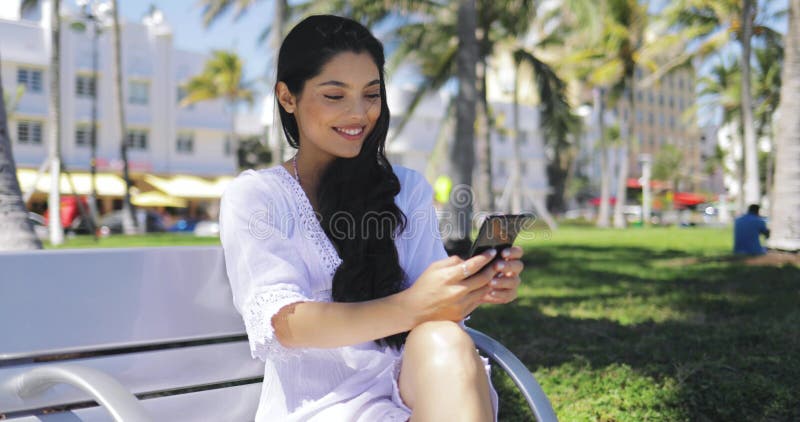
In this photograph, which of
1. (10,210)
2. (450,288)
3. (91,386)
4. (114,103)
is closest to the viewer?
(91,386)

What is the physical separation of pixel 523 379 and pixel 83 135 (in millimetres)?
36774

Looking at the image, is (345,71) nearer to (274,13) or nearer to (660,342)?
(660,342)

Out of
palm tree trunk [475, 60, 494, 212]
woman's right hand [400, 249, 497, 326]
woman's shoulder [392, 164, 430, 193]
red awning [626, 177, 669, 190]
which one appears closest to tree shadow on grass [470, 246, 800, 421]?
woman's shoulder [392, 164, 430, 193]

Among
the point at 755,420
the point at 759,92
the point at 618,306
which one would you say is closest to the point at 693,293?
the point at 618,306

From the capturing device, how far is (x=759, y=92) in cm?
3231

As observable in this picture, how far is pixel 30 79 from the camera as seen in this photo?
33812mm

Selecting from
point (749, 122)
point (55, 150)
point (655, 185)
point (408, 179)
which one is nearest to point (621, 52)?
point (749, 122)

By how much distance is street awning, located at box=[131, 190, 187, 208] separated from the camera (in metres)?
34.1

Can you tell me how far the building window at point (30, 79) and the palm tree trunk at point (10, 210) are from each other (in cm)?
3266

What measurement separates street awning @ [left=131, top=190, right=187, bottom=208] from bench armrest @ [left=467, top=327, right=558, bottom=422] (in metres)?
34.0

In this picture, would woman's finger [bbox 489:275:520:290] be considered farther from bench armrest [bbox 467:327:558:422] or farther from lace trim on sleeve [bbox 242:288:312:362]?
lace trim on sleeve [bbox 242:288:312:362]

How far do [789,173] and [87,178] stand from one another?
31.1 meters

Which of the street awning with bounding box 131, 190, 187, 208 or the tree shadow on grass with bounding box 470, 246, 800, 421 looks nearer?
the tree shadow on grass with bounding box 470, 246, 800, 421

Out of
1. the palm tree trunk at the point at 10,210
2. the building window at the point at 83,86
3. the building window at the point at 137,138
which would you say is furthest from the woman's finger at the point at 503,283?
the building window at the point at 137,138
